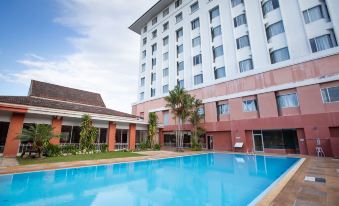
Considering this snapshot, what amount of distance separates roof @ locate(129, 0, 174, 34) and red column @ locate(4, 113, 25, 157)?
100 ft

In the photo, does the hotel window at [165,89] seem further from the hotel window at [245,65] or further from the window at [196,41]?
the hotel window at [245,65]

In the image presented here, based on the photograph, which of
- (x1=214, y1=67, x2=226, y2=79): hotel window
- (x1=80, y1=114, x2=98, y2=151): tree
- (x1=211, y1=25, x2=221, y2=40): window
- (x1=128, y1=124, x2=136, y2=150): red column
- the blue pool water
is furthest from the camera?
(x1=211, y1=25, x2=221, y2=40): window

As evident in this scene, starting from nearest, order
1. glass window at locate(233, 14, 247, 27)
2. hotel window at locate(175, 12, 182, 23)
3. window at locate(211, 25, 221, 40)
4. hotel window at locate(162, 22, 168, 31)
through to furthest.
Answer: glass window at locate(233, 14, 247, 27), window at locate(211, 25, 221, 40), hotel window at locate(175, 12, 182, 23), hotel window at locate(162, 22, 168, 31)

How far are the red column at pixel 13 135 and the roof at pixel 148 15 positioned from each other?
100 feet

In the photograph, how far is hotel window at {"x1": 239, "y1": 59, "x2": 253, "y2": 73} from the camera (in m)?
22.5

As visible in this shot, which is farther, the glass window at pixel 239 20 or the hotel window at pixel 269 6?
the glass window at pixel 239 20

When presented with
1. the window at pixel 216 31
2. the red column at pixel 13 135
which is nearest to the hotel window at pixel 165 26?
the window at pixel 216 31

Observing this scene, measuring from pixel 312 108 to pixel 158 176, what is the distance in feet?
55.5

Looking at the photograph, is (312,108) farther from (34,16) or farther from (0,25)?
(0,25)

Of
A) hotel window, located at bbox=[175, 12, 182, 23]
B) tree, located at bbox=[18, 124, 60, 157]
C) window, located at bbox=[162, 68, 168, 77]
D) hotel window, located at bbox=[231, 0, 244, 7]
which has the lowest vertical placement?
tree, located at bbox=[18, 124, 60, 157]

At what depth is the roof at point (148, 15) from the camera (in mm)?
34797

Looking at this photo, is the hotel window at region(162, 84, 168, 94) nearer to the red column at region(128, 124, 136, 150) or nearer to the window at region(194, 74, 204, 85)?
the window at region(194, 74, 204, 85)

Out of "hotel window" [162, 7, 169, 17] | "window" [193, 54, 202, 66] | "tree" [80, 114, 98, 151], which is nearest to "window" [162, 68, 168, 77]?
"window" [193, 54, 202, 66]

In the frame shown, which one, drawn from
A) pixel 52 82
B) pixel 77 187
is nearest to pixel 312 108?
pixel 77 187
